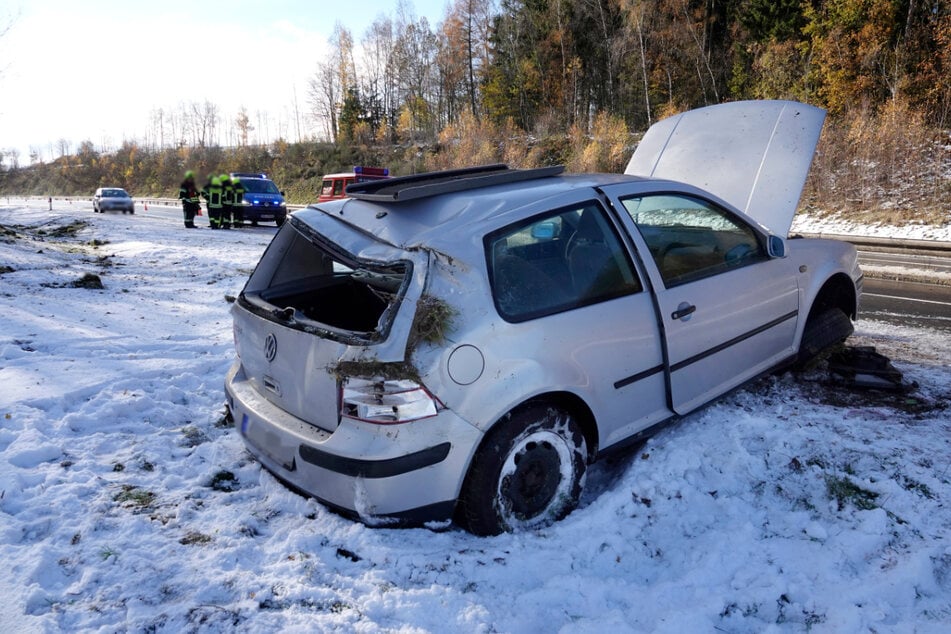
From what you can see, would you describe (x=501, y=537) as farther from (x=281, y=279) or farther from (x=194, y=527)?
(x=281, y=279)

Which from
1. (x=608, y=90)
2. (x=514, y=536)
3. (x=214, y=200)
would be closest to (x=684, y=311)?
(x=514, y=536)

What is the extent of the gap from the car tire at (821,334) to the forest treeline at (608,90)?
51.7 feet

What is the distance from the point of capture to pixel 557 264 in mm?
3121

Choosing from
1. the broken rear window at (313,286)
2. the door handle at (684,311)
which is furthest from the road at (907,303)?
the broken rear window at (313,286)

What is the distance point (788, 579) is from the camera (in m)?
2.49

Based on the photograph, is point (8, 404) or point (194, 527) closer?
point (194, 527)

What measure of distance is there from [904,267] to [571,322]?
11137 millimetres

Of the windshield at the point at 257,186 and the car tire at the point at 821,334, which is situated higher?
the windshield at the point at 257,186

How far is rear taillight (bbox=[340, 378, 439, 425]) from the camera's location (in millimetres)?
2541

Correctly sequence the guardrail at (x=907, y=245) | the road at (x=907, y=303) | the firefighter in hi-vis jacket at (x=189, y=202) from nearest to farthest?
the road at (x=907, y=303), the guardrail at (x=907, y=245), the firefighter in hi-vis jacket at (x=189, y=202)

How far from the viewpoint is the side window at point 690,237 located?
3.52 m

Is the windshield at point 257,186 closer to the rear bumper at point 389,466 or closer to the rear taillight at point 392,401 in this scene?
the rear bumper at point 389,466

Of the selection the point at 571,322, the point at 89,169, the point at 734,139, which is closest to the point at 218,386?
the point at 571,322

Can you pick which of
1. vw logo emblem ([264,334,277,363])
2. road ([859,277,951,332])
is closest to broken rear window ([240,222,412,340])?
vw logo emblem ([264,334,277,363])
